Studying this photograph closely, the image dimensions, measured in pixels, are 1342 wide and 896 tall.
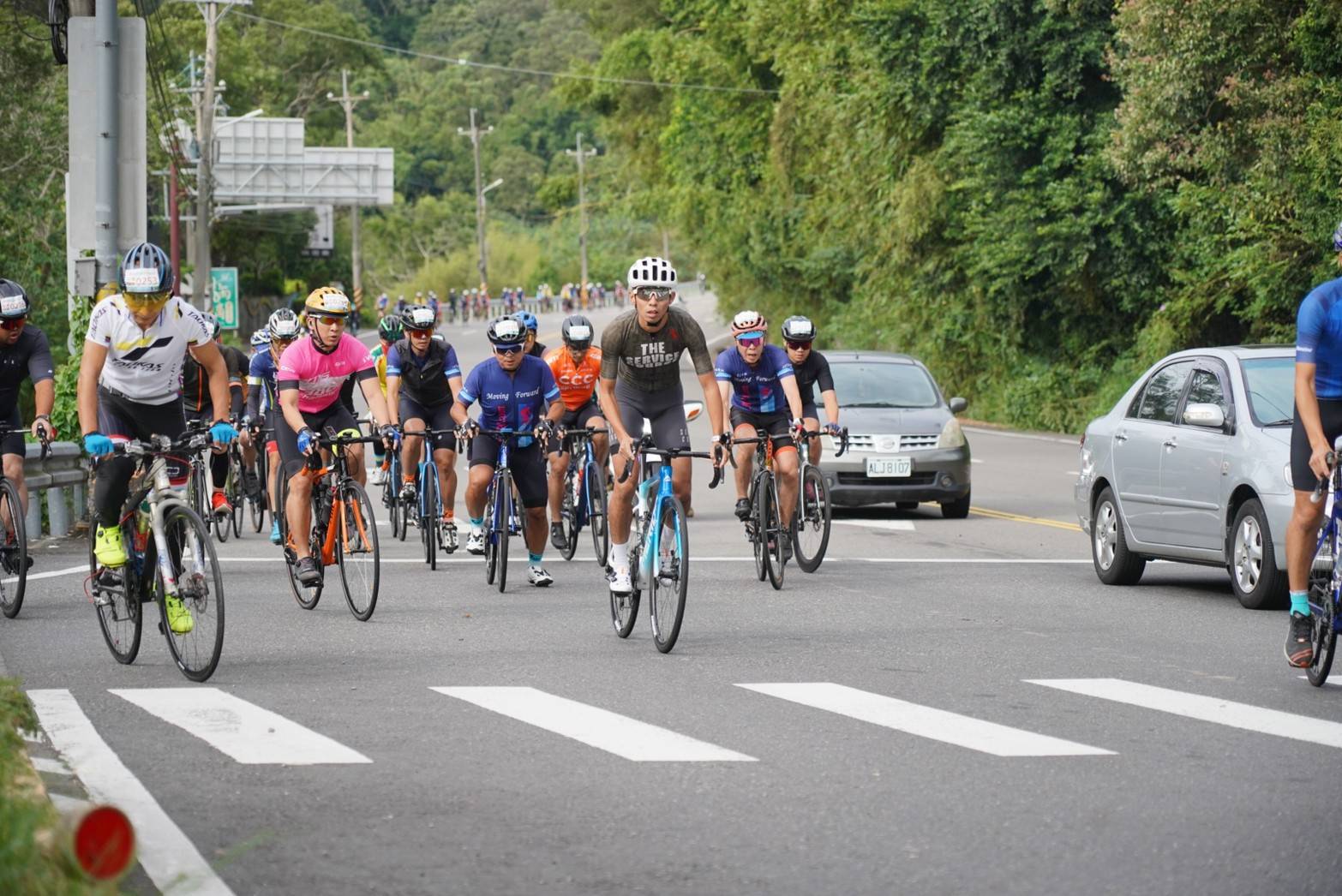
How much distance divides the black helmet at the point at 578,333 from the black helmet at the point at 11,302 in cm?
486

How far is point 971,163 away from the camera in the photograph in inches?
1510

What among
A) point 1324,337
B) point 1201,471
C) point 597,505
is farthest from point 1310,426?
point 597,505

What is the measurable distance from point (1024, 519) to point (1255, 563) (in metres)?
8.17

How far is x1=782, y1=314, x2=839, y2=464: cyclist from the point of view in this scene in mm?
15852

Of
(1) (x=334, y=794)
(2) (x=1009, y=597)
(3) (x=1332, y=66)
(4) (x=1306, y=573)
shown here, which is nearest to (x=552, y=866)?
(1) (x=334, y=794)

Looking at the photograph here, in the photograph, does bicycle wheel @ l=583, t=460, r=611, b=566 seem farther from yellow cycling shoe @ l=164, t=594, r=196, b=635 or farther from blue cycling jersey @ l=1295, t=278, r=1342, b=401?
blue cycling jersey @ l=1295, t=278, r=1342, b=401

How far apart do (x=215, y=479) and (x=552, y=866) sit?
12680 millimetres

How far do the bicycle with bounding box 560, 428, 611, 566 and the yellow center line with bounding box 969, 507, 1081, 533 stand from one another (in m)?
4.81

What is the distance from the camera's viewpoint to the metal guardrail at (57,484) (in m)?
17.7

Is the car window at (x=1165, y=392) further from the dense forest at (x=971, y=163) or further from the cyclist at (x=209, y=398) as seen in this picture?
the dense forest at (x=971, y=163)

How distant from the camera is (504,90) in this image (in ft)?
531

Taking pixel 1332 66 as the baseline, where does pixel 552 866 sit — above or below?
below

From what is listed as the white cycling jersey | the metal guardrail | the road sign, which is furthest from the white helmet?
the road sign

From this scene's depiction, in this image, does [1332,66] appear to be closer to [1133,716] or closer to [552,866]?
[1133,716]
